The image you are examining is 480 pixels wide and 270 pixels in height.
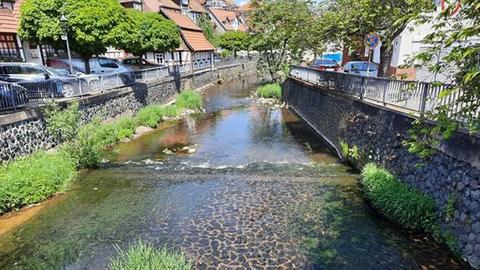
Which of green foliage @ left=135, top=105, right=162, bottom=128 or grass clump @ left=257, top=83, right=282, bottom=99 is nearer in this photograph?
green foliage @ left=135, top=105, right=162, bottom=128

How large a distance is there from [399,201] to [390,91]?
11.8 feet

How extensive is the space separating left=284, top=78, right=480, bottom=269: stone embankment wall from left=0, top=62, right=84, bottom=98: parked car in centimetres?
1175

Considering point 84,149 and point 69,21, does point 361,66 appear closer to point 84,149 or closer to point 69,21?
point 69,21

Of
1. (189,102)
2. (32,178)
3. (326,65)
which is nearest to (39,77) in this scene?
(32,178)

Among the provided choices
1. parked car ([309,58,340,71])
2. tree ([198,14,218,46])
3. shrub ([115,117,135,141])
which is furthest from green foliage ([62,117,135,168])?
tree ([198,14,218,46])

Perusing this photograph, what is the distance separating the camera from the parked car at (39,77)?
1228cm

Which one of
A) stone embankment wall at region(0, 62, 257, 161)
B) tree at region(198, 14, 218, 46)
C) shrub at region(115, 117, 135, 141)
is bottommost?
shrub at region(115, 117, 135, 141)

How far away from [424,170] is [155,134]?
1310cm

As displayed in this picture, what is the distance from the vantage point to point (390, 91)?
944 centimetres

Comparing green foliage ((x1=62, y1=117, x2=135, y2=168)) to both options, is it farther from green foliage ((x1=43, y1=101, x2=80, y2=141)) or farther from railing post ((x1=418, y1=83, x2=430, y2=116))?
railing post ((x1=418, y1=83, x2=430, y2=116))

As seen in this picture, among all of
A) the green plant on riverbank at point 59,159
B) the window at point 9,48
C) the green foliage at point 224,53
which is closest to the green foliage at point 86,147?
the green plant on riverbank at point 59,159

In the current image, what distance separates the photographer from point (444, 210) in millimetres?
6406

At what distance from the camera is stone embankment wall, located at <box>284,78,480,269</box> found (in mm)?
5641

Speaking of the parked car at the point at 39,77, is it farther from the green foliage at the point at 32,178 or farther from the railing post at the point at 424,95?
the railing post at the point at 424,95
